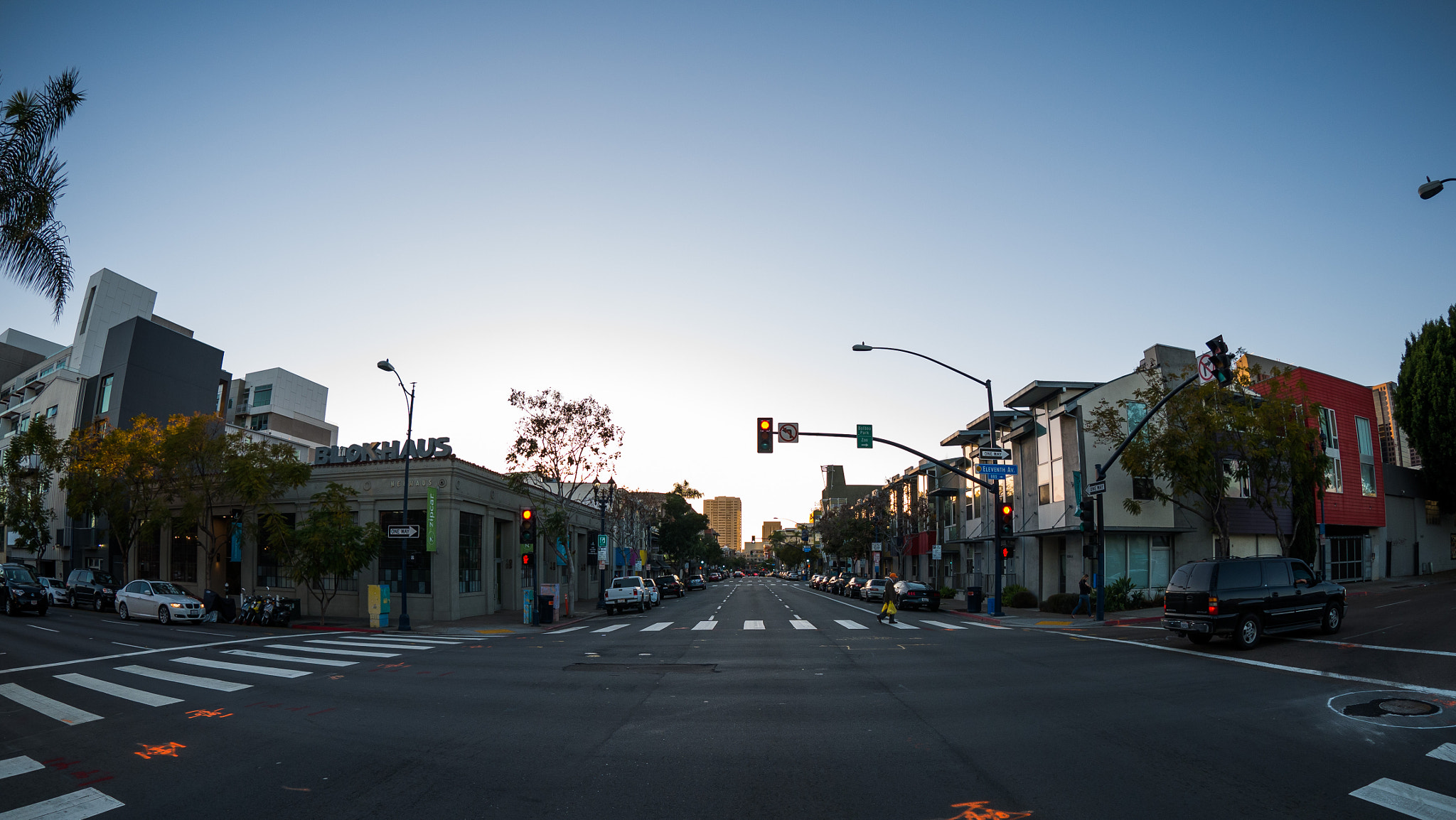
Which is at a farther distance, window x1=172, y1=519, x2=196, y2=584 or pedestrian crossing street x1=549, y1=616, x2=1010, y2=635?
window x1=172, y1=519, x2=196, y2=584

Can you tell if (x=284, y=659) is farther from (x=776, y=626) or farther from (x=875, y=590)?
(x=875, y=590)

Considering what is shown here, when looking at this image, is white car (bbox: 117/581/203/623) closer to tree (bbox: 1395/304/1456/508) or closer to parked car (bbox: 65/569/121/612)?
parked car (bbox: 65/569/121/612)

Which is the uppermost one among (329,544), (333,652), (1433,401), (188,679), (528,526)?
(1433,401)

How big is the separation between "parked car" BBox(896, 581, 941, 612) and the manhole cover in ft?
81.4

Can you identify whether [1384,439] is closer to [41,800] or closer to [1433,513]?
[1433,513]

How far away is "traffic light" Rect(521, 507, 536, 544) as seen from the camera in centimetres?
2944

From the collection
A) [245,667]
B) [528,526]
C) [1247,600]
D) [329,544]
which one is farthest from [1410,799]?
[329,544]

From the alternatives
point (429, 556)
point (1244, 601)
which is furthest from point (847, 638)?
point (429, 556)

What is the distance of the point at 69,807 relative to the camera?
22.7 feet

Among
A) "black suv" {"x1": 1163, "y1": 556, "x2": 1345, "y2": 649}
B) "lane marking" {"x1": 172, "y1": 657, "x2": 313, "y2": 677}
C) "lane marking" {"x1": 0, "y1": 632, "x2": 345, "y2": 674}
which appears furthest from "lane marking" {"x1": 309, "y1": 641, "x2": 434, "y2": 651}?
"black suv" {"x1": 1163, "y1": 556, "x2": 1345, "y2": 649}

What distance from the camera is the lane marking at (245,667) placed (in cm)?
1523

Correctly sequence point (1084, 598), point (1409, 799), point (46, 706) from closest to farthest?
point (1409, 799)
point (46, 706)
point (1084, 598)

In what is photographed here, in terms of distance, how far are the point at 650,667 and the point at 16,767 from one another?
983 centimetres

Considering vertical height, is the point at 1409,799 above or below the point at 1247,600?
below
